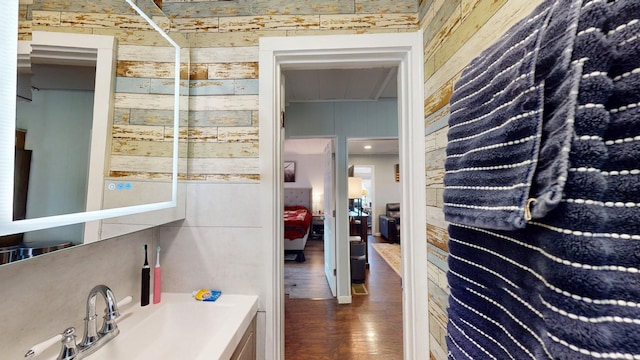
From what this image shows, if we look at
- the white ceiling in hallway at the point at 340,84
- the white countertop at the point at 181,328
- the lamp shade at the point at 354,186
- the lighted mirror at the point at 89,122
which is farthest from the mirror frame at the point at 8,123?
the lamp shade at the point at 354,186

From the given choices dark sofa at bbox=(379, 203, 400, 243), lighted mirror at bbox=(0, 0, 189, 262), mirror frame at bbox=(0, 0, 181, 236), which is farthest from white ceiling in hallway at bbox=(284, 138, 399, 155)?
mirror frame at bbox=(0, 0, 181, 236)

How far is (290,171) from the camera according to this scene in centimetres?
700

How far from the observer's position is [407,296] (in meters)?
1.15

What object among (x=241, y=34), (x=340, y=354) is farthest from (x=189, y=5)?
(x=340, y=354)

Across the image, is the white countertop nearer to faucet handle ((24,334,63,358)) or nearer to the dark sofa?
faucet handle ((24,334,63,358))

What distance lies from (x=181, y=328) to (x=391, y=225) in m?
5.80

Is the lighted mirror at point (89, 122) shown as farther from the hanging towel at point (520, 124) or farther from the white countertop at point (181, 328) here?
the hanging towel at point (520, 124)

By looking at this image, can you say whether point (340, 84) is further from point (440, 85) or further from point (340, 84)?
point (440, 85)

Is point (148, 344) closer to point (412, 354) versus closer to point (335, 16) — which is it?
point (412, 354)

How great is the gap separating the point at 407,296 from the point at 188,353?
0.89 metres

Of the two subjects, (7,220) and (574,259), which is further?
(7,220)

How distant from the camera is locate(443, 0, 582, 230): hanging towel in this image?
0.36m

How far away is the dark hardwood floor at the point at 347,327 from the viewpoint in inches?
81.3

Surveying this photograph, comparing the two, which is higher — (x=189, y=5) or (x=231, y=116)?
(x=189, y=5)
